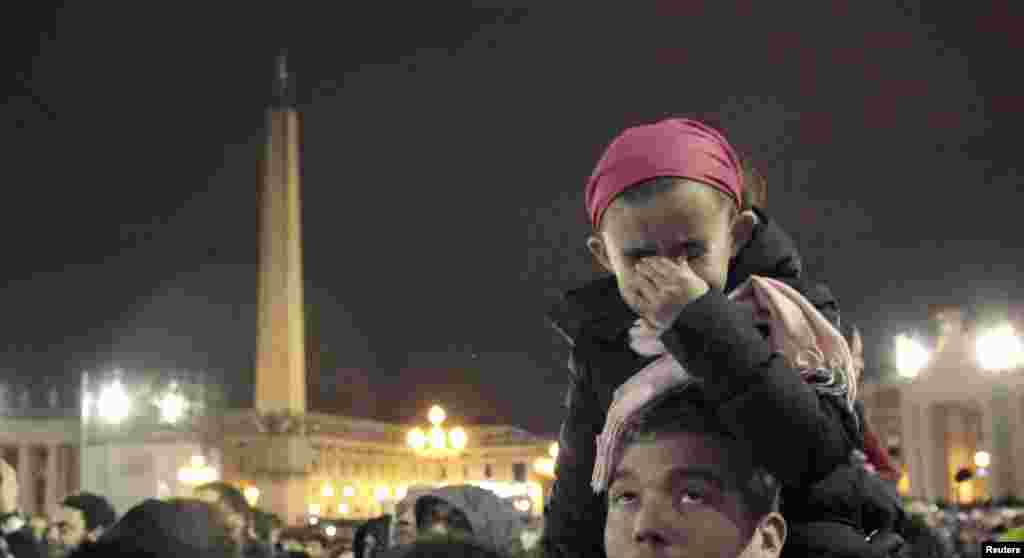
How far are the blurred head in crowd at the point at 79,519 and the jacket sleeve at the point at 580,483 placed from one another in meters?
5.25

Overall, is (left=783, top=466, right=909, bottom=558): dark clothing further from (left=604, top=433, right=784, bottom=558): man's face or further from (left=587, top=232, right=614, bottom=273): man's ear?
(left=587, top=232, right=614, bottom=273): man's ear

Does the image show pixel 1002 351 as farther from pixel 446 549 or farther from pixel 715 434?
pixel 446 549

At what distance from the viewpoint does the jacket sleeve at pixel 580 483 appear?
106 inches

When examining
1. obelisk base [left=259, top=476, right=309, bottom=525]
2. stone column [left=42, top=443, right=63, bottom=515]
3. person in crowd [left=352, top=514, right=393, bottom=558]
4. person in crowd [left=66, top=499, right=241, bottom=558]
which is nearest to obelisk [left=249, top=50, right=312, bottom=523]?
obelisk base [left=259, top=476, right=309, bottom=525]

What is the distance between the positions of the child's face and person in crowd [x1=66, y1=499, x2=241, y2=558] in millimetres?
1019

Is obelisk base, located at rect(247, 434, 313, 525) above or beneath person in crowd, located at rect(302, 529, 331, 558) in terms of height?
above

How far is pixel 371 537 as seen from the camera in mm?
6738

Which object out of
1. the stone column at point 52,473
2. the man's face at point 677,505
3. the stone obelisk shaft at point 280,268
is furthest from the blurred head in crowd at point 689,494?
the stone column at point 52,473

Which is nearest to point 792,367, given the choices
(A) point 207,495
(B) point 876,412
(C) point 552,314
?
(C) point 552,314

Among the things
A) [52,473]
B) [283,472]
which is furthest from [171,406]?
[283,472]

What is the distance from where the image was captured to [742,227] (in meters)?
2.51

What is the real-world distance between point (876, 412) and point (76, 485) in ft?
149

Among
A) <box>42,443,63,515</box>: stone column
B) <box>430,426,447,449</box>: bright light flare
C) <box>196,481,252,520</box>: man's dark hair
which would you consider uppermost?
<box>42,443,63,515</box>: stone column

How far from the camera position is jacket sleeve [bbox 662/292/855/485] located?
2.17 metres
